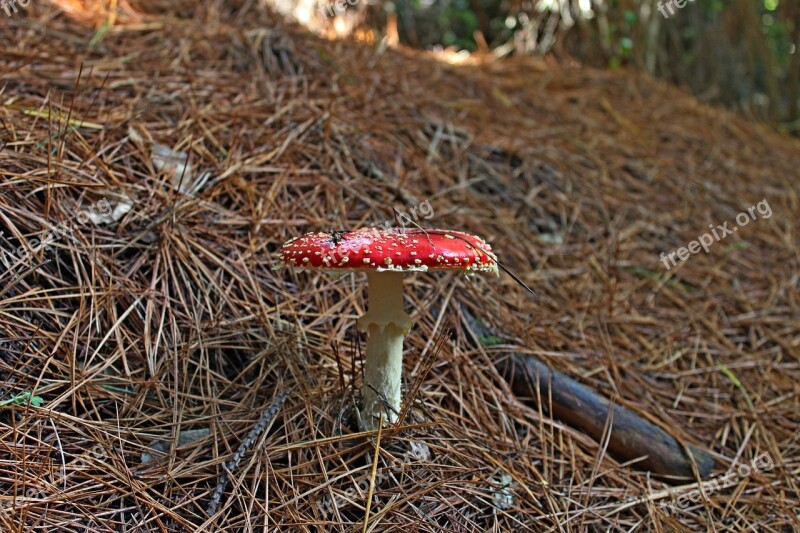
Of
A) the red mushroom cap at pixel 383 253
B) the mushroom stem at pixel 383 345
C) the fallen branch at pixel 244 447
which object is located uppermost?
the red mushroom cap at pixel 383 253

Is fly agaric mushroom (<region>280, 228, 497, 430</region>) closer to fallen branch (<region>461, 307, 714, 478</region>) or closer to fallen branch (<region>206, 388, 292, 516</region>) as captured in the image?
fallen branch (<region>206, 388, 292, 516</region>)

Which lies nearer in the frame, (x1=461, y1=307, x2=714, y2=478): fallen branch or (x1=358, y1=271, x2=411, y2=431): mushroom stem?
(x1=358, y1=271, x2=411, y2=431): mushroom stem

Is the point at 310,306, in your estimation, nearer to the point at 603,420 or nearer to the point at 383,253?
the point at 383,253

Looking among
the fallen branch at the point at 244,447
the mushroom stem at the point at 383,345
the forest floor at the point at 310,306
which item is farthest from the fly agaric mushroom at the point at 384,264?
the fallen branch at the point at 244,447

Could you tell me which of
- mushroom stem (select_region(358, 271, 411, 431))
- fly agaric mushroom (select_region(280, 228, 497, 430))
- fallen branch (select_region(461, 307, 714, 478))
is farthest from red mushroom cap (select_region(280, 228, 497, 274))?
fallen branch (select_region(461, 307, 714, 478))

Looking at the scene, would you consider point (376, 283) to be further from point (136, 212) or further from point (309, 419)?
point (136, 212)

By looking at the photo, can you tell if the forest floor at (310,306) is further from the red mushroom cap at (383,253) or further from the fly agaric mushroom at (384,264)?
the red mushroom cap at (383,253)

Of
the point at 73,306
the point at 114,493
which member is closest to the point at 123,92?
the point at 73,306
